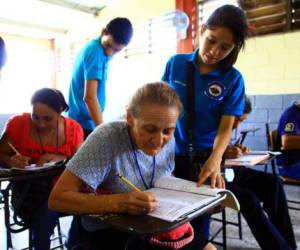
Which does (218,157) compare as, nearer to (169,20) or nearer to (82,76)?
(82,76)

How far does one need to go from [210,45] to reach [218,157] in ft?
1.62

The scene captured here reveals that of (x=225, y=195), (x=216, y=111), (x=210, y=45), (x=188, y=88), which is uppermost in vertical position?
(x=210, y=45)

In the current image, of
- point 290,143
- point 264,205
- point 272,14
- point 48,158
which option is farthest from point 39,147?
point 272,14

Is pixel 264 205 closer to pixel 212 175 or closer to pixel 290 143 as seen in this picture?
pixel 212 175

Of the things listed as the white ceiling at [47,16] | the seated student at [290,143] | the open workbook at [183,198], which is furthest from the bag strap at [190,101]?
the white ceiling at [47,16]

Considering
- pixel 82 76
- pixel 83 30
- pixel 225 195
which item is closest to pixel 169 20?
pixel 83 30

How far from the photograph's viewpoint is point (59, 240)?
2.28m

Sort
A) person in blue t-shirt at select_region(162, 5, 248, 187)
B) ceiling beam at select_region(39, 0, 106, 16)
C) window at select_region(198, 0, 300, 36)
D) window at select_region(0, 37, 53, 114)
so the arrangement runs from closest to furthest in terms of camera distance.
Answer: person in blue t-shirt at select_region(162, 5, 248, 187) < window at select_region(198, 0, 300, 36) < ceiling beam at select_region(39, 0, 106, 16) < window at select_region(0, 37, 53, 114)

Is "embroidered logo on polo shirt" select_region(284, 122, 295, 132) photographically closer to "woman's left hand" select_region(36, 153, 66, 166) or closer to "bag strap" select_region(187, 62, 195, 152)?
"bag strap" select_region(187, 62, 195, 152)

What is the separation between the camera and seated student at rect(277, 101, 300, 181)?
2502 mm

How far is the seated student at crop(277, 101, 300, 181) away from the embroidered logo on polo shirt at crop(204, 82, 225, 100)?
4.09 feet

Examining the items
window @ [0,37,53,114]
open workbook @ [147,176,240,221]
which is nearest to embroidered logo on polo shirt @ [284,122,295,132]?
open workbook @ [147,176,240,221]

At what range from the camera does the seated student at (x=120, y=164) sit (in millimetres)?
921

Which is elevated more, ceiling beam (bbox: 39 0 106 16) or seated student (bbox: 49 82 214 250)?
ceiling beam (bbox: 39 0 106 16)
